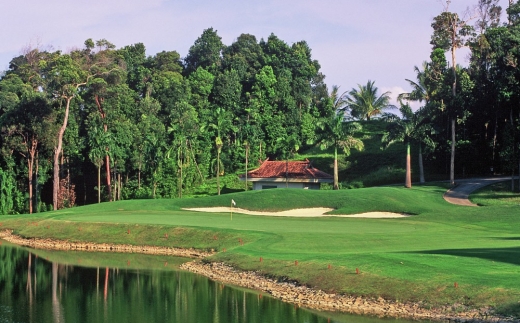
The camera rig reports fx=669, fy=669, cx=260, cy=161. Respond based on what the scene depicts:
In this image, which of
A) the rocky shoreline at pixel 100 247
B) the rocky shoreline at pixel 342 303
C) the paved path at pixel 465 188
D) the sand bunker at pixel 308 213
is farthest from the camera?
the paved path at pixel 465 188

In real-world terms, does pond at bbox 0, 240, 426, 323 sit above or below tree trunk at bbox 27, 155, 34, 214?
below

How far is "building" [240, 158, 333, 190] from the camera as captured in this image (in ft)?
283

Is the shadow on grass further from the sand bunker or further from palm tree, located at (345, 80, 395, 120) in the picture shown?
palm tree, located at (345, 80, 395, 120)

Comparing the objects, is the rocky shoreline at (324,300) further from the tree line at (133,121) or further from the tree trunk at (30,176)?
the tree trunk at (30,176)

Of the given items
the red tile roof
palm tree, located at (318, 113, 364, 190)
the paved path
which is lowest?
the paved path

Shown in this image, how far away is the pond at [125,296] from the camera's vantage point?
27.8 metres

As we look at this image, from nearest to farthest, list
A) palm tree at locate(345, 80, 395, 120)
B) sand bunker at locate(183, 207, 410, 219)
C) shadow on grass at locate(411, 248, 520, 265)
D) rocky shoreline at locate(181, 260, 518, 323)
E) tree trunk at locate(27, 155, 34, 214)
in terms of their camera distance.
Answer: rocky shoreline at locate(181, 260, 518, 323) < shadow on grass at locate(411, 248, 520, 265) < sand bunker at locate(183, 207, 410, 219) < tree trunk at locate(27, 155, 34, 214) < palm tree at locate(345, 80, 395, 120)

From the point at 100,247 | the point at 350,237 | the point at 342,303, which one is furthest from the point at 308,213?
the point at 342,303

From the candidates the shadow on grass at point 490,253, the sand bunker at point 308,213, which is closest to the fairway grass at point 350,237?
the shadow on grass at point 490,253

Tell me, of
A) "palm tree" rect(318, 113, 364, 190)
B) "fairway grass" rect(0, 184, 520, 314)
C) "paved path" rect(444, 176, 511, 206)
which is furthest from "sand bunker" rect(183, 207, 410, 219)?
"palm tree" rect(318, 113, 364, 190)

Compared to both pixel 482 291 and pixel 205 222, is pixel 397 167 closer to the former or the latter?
pixel 205 222

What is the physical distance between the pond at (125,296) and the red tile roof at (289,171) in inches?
1701

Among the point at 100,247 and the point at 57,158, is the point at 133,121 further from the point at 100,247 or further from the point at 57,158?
the point at 100,247

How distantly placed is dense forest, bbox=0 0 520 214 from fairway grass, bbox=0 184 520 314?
43.0 feet
